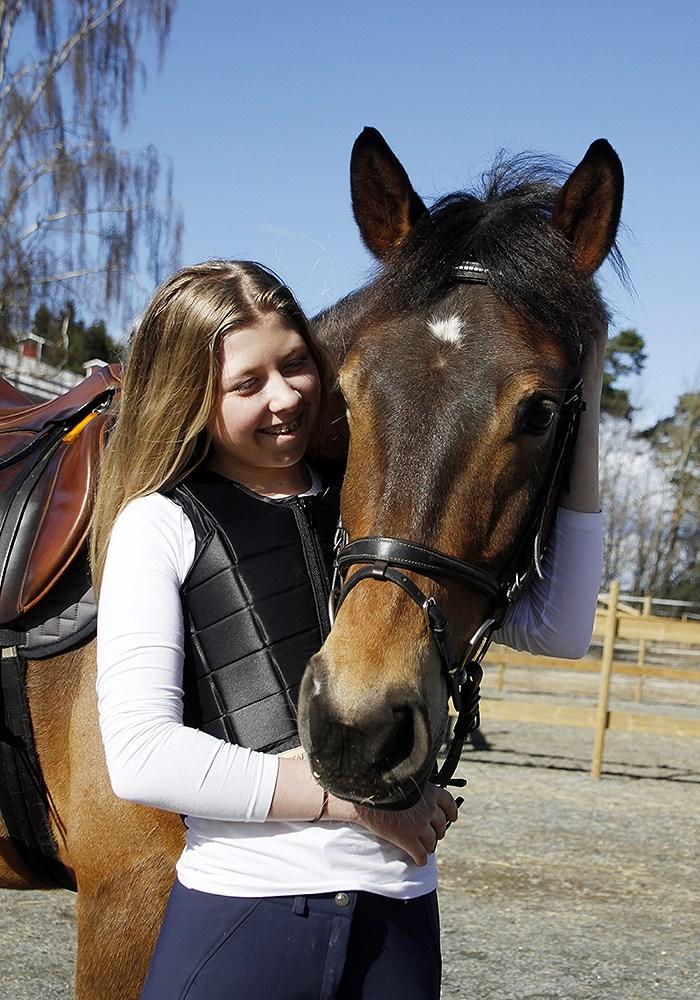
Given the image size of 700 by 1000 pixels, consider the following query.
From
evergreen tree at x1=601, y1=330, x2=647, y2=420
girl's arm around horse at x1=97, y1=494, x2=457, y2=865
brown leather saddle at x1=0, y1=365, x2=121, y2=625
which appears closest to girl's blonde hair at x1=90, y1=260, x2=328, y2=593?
girl's arm around horse at x1=97, y1=494, x2=457, y2=865

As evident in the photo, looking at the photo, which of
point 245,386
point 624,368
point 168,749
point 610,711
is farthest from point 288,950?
point 624,368

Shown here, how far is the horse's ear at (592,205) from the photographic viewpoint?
68.1 inches

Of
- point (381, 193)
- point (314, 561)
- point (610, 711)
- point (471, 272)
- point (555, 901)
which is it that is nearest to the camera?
point (314, 561)

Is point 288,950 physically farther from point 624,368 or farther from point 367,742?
point 624,368

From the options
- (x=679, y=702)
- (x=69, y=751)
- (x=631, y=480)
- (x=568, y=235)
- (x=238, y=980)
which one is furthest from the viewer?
(x=631, y=480)

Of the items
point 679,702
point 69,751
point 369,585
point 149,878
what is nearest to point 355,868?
point 369,585

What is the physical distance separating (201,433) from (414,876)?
75cm

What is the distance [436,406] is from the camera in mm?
1536

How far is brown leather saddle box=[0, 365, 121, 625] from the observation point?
2078mm

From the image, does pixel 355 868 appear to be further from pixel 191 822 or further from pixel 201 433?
pixel 201 433

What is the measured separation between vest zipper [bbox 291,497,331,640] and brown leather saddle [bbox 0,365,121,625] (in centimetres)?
62

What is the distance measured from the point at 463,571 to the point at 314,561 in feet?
0.85

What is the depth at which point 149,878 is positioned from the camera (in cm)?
183

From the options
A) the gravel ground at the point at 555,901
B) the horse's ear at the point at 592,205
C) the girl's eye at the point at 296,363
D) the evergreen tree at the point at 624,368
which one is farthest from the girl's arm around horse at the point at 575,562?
the evergreen tree at the point at 624,368
